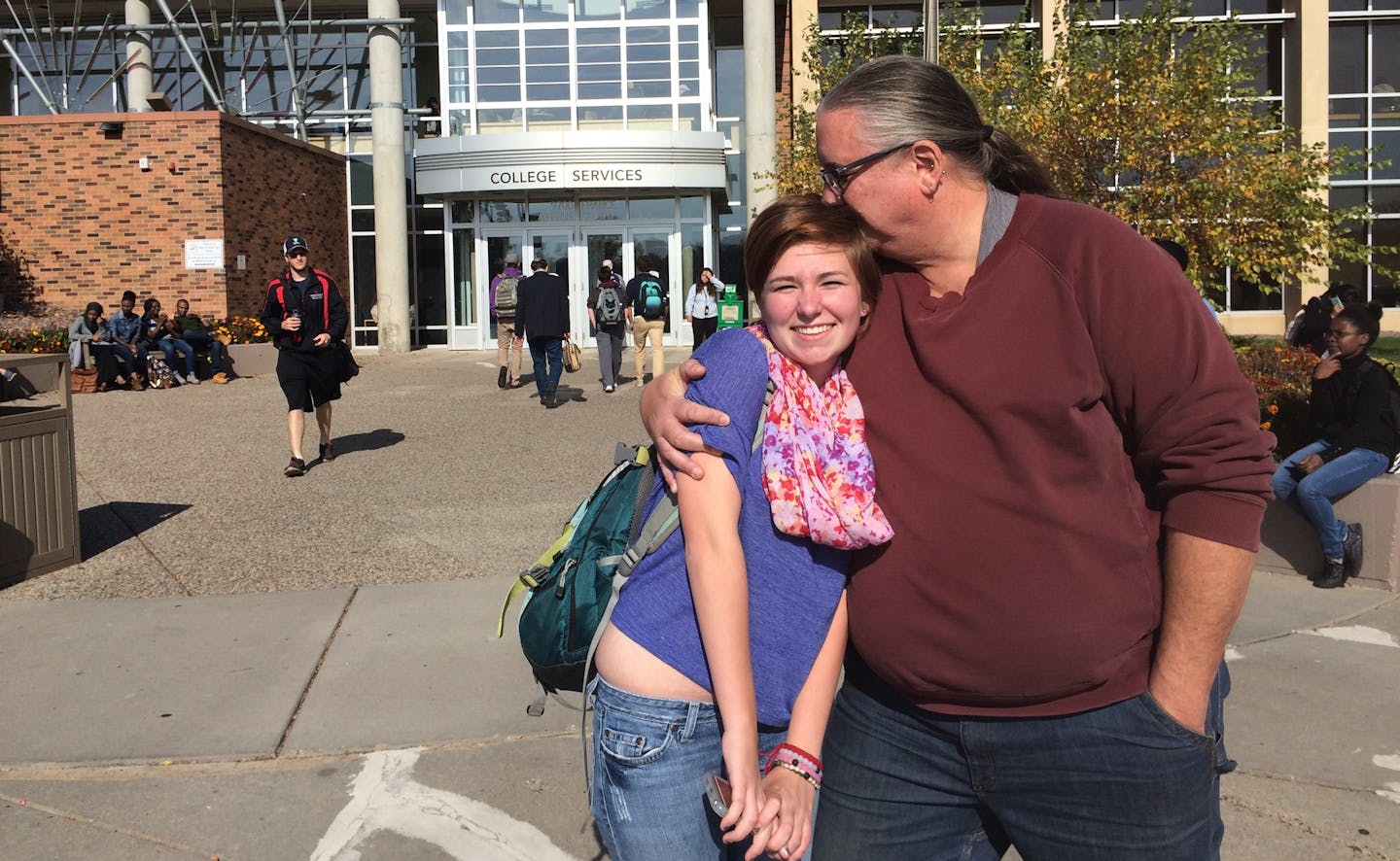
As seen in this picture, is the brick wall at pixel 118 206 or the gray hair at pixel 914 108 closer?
the gray hair at pixel 914 108

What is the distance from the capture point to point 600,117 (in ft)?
84.5

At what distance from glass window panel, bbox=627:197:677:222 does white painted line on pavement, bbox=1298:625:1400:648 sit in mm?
21102

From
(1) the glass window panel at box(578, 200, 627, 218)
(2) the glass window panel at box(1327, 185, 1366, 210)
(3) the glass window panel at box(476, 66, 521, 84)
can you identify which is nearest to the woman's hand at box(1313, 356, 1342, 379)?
(1) the glass window panel at box(578, 200, 627, 218)

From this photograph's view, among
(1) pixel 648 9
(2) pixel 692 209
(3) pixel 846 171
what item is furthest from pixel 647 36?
(3) pixel 846 171

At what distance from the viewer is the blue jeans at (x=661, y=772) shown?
6.52 ft

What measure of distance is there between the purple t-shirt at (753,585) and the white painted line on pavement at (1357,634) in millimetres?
4598

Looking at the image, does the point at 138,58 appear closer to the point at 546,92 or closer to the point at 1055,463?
the point at 546,92

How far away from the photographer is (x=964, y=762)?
2.02m

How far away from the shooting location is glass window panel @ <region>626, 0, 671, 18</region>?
25.4 metres

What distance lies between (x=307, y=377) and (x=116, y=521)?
219cm

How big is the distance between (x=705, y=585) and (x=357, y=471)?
8724 millimetres

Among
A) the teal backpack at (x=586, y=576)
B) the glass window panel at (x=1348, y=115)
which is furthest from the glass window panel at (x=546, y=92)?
the teal backpack at (x=586, y=576)

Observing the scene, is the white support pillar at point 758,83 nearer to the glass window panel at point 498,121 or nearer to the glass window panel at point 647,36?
the glass window panel at point 647,36

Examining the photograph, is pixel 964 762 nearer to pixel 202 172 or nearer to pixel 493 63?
pixel 202 172
